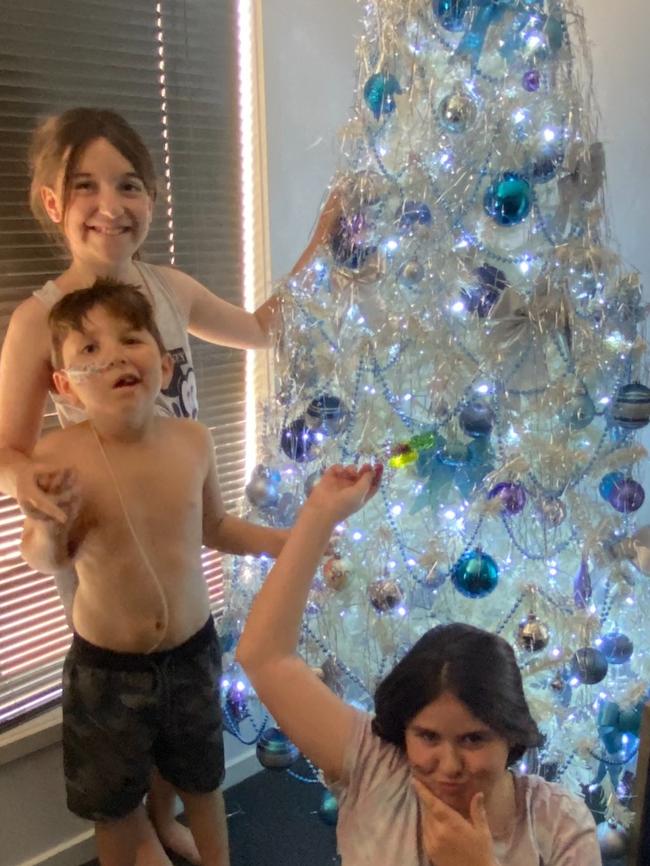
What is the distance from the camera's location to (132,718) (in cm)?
125

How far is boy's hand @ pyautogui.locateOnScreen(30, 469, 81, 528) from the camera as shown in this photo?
1034 millimetres

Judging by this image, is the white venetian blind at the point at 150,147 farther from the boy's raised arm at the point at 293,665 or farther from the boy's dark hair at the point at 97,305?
the boy's raised arm at the point at 293,665

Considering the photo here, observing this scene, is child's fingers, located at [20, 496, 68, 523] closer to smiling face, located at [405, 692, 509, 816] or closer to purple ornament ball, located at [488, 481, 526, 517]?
A: smiling face, located at [405, 692, 509, 816]

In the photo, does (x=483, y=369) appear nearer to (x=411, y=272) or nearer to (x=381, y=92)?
(x=411, y=272)

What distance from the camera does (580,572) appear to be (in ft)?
4.67

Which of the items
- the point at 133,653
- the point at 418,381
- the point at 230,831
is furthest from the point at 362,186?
the point at 230,831

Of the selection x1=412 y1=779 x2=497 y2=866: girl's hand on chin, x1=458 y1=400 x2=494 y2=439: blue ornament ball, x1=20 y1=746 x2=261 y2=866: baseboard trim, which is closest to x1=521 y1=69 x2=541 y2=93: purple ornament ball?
x1=458 y1=400 x2=494 y2=439: blue ornament ball

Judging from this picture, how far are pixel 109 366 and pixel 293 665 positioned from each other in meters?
0.48

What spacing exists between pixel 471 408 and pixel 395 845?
694 millimetres

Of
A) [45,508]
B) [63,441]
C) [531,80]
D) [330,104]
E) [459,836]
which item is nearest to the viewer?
[459,836]

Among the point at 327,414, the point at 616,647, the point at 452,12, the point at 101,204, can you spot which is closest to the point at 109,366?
the point at 101,204

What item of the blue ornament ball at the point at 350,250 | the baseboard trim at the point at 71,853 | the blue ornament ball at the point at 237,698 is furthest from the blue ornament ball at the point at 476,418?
the baseboard trim at the point at 71,853

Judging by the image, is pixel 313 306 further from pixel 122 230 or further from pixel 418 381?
pixel 122 230

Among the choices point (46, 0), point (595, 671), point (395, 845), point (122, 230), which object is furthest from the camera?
point (46, 0)
